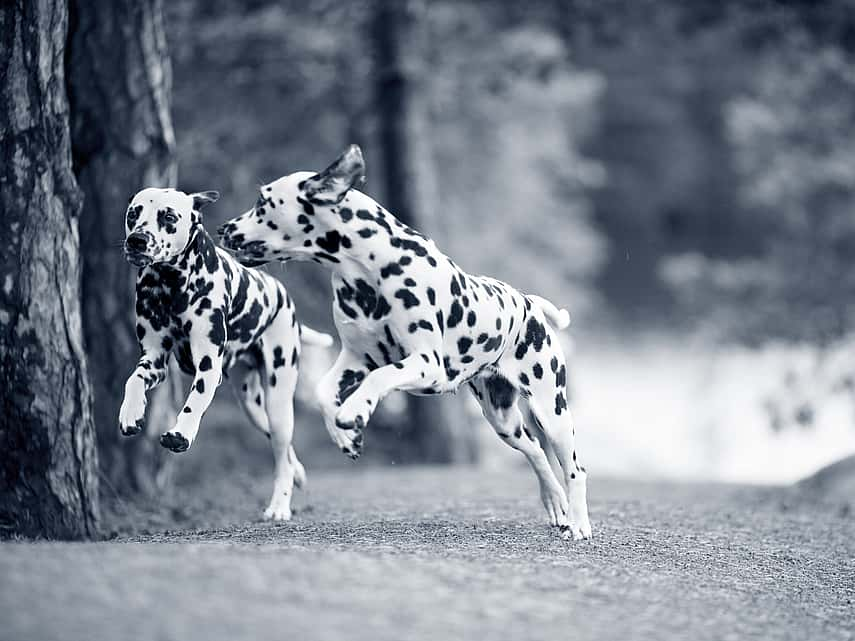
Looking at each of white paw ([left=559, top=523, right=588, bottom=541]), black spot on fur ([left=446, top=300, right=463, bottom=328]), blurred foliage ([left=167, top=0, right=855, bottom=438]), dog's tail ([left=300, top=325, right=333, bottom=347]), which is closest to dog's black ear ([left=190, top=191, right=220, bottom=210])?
black spot on fur ([left=446, top=300, right=463, bottom=328])

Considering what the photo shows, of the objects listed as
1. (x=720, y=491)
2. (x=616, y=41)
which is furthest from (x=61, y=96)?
(x=616, y=41)

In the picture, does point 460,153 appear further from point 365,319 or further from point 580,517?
point 365,319

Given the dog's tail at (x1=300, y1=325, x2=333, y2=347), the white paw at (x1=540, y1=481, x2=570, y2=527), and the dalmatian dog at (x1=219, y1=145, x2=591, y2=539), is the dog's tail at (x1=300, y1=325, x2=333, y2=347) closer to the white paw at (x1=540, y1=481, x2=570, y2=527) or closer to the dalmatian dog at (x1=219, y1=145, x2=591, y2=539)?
the dalmatian dog at (x1=219, y1=145, x2=591, y2=539)

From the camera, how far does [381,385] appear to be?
21.6ft

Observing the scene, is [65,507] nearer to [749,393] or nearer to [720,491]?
[720,491]

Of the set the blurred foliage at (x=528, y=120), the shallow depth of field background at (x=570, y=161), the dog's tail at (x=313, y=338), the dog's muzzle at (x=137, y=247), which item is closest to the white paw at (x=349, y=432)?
the dog's muzzle at (x=137, y=247)

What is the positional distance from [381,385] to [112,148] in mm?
4046

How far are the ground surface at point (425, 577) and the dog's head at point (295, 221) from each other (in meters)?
1.65

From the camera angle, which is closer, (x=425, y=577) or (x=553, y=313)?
(x=425, y=577)

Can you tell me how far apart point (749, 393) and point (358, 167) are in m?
24.3

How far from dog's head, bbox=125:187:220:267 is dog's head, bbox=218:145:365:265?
23 cm

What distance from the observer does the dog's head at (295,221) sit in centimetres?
690

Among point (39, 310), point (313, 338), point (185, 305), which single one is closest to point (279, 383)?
point (313, 338)

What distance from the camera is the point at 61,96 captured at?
7.77 m
